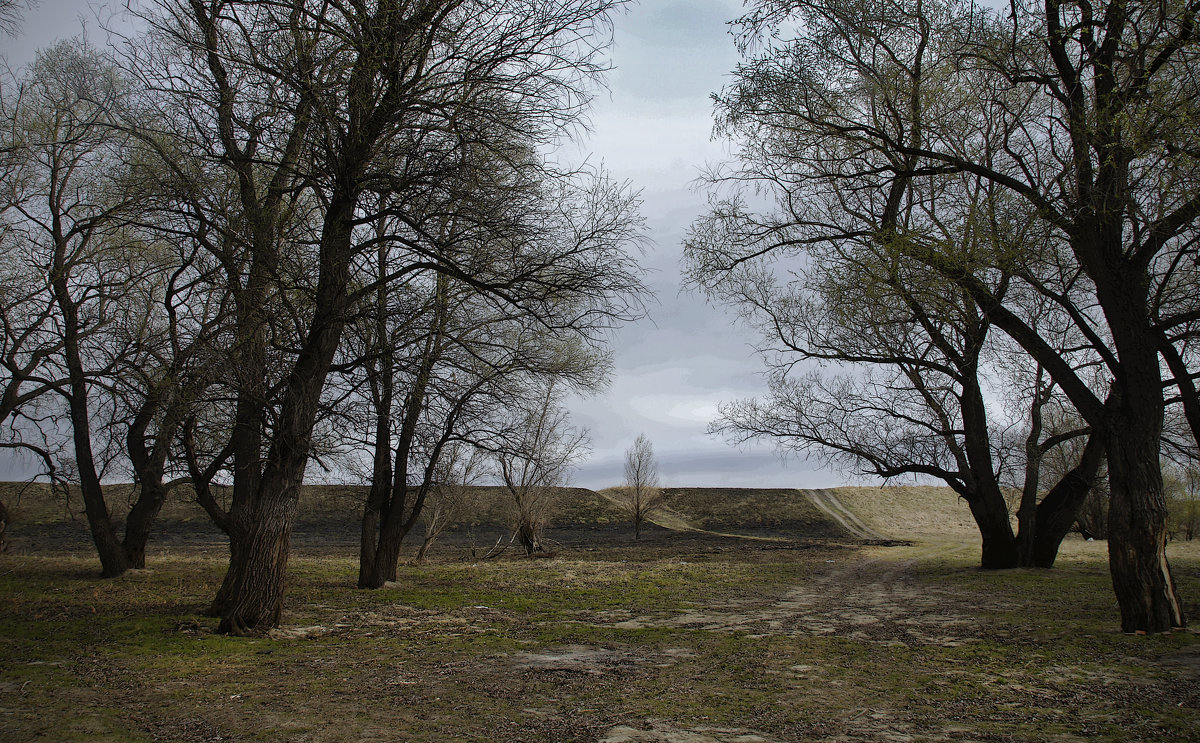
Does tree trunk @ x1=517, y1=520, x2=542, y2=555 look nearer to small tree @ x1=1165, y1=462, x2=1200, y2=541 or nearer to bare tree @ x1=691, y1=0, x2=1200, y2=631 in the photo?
bare tree @ x1=691, y1=0, x2=1200, y2=631

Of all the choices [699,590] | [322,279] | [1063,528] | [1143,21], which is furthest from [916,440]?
[322,279]

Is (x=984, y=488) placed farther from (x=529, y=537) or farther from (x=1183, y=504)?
(x=1183, y=504)

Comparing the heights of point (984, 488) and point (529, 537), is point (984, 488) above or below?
above

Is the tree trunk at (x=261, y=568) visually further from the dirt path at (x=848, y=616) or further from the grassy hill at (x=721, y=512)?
the grassy hill at (x=721, y=512)

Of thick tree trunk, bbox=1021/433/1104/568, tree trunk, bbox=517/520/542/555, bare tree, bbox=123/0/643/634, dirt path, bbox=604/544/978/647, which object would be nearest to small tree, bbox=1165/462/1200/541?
thick tree trunk, bbox=1021/433/1104/568

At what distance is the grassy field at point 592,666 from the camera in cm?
411

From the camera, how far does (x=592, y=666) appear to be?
19.3 ft

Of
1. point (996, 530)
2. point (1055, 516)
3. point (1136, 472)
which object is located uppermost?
point (1136, 472)

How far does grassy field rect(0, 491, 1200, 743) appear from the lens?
4.11 meters

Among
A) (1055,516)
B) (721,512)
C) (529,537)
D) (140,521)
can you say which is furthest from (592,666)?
(721,512)

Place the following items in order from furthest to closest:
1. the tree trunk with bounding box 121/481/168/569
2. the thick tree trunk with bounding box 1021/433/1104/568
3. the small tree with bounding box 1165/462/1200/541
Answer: the small tree with bounding box 1165/462/1200/541 → the thick tree trunk with bounding box 1021/433/1104/568 → the tree trunk with bounding box 121/481/168/569

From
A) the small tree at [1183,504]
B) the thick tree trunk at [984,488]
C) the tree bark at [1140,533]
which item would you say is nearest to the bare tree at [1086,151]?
the tree bark at [1140,533]

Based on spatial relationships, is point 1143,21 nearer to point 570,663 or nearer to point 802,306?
point 802,306

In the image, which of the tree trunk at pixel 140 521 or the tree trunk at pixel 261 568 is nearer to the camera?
the tree trunk at pixel 261 568
